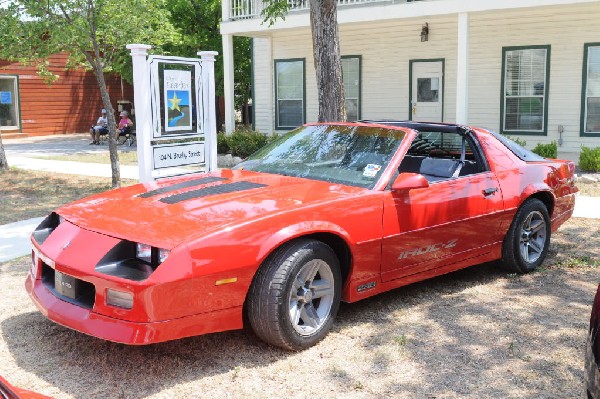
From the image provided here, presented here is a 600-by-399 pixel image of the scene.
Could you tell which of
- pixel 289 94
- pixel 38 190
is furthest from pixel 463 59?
pixel 38 190

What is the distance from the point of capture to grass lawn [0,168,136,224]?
9.67 metres

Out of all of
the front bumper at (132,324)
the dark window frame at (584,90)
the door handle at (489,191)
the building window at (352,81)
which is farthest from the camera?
the building window at (352,81)

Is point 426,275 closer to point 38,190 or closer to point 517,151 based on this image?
point 517,151

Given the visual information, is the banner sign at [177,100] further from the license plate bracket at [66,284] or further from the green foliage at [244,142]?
the green foliage at [244,142]

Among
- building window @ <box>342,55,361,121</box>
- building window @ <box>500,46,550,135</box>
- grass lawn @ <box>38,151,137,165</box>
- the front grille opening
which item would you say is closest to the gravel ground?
the front grille opening

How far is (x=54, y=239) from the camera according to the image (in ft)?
14.0

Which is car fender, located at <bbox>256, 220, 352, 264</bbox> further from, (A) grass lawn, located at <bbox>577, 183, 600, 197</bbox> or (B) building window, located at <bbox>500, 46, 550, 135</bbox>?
(B) building window, located at <bbox>500, 46, 550, 135</bbox>

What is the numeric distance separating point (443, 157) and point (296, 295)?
2.68m

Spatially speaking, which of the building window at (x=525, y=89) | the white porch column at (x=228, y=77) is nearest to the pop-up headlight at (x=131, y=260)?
the building window at (x=525, y=89)

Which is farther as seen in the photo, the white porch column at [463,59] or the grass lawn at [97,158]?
the grass lawn at [97,158]

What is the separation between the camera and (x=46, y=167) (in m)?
15.3

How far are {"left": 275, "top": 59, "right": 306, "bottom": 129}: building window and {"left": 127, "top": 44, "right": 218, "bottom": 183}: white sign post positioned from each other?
9963 millimetres

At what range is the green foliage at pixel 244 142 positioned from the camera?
16031 millimetres

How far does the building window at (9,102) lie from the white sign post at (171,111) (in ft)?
67.0
